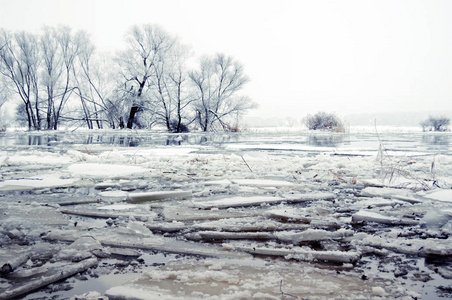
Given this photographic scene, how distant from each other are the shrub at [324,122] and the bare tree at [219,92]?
5825mm

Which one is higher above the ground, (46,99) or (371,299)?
(46,99)

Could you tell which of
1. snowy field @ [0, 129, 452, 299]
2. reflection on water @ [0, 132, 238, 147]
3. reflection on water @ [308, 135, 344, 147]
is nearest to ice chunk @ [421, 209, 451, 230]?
snowy field @ [0, 129, 452, 299]

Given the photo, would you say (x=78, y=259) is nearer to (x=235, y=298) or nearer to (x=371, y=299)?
(x=235, y=298)

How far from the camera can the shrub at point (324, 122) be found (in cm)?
2577

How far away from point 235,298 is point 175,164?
4.45 m

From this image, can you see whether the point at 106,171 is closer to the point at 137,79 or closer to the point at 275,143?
the point at 275,143

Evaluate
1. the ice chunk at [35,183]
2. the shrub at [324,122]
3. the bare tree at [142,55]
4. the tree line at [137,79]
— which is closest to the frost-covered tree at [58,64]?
the tree line at [137,79]

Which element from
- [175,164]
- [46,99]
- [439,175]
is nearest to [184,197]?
[175,164]

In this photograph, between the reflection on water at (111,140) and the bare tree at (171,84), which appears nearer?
the reflection on water at (111,140)

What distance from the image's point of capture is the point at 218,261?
1.75m

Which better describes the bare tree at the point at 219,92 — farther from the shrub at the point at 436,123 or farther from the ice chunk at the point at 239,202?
the ice chunk at the point at 239,202

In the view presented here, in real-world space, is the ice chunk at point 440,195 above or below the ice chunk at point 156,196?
above

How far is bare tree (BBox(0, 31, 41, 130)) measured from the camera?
25.5 metres

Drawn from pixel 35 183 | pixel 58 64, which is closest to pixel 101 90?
pixel 58 64
